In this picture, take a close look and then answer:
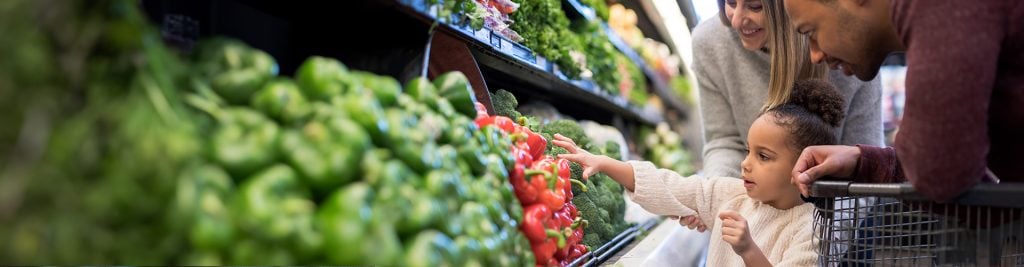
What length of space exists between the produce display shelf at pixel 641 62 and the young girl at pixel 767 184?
3.28ft

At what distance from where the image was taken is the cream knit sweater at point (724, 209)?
92.9 inches

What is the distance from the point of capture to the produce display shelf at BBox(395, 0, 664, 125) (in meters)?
1.49

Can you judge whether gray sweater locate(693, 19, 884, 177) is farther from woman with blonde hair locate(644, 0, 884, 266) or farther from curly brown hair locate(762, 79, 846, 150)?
curly brown hair locate(762, 79, 846, 150)

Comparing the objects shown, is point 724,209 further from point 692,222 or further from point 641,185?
point 641,185

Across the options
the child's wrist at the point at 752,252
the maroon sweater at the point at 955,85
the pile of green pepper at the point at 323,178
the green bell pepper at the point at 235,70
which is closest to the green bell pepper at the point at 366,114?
the pile of green pepper at the point at 323,178

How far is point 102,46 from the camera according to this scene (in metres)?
0.91

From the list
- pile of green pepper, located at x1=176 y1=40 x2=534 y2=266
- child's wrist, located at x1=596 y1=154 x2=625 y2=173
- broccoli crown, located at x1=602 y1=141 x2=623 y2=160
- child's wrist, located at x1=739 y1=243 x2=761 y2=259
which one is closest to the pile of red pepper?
pile of green pepper, located at x1=176 y1=40 x2=534 y2=266

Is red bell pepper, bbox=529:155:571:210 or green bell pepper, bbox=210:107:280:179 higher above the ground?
green bell pepper, bbox=210:107:280:179

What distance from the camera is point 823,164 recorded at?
2031 mm

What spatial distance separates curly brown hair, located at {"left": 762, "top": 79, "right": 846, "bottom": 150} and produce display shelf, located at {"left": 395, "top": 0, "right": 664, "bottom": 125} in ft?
2.36

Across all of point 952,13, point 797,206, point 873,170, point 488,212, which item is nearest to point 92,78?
point 488,212

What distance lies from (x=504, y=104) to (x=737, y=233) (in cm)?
69

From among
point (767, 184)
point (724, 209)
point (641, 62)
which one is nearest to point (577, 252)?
point (767, 184)

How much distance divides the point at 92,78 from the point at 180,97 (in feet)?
0.37
